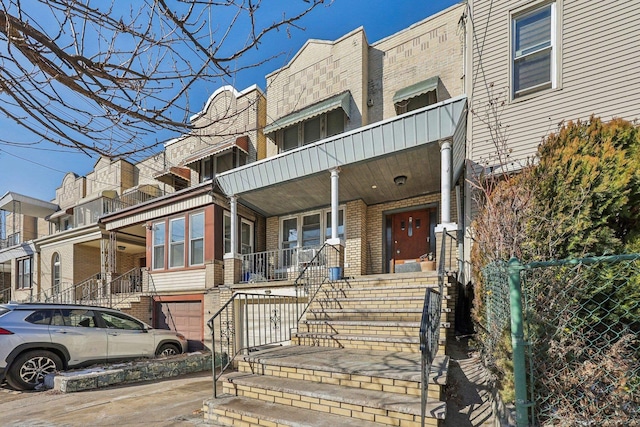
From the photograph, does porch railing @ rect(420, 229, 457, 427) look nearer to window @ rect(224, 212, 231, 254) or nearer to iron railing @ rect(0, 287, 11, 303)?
window @ rect(224, 212, 231, 254)

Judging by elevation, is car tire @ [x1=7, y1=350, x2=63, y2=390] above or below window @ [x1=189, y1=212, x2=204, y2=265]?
below

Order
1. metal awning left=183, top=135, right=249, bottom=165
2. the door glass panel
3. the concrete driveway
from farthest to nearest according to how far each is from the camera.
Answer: metal awning left=183, top=135, right=249, bottom=165
the door glass panel
the concrete driveway

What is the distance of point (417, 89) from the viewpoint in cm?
898

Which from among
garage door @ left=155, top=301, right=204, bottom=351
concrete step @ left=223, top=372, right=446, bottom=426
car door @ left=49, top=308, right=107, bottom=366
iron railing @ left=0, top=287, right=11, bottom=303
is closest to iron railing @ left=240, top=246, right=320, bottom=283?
garage door @ left=155, top=301, right=204, bottom=351

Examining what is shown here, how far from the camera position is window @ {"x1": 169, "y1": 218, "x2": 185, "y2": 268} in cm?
1065

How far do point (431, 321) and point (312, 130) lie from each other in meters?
8.56

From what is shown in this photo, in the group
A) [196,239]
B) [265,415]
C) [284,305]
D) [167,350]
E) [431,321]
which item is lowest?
[167,350]

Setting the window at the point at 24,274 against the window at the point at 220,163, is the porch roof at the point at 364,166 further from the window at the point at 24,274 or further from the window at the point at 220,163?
the window at the point at 24,274

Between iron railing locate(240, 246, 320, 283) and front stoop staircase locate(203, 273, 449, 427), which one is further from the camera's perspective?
iron railing locate(240, 246, 320, 283)

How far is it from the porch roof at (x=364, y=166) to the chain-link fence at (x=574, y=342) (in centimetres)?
403

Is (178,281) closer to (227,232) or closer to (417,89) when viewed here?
(227,232)

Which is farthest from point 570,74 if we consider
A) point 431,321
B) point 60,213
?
point 60,213

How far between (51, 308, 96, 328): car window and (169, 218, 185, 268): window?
3563 mm

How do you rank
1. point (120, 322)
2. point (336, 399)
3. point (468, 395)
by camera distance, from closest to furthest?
1. point (336, 399)
2. point (468, 395)
3. point (120, 322)
